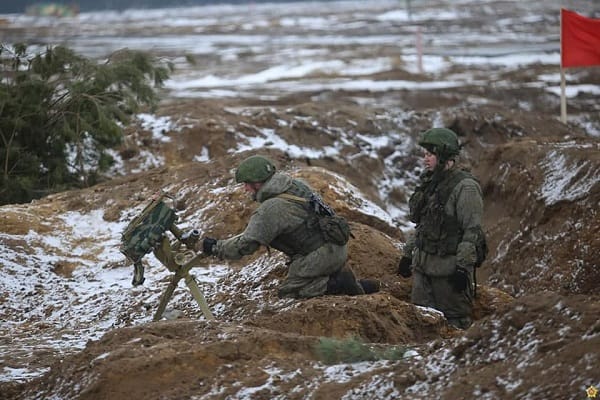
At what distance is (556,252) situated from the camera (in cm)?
1002

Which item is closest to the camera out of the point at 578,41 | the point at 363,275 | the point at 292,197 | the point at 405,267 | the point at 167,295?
the point at 292,197

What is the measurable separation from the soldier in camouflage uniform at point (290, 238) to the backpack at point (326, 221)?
2cm

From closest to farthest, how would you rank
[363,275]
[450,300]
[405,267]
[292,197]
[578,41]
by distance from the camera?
[292,197], [450,300], [405,267], [363,275], [578,41]

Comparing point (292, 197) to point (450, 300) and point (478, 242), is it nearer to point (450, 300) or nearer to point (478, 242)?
point (478, 242)

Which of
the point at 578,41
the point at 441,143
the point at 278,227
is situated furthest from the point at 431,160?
the point at 578,41

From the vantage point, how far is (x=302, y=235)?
22.4 ft

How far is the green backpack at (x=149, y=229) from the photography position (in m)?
6.76

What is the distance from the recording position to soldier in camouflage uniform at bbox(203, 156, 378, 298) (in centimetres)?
666

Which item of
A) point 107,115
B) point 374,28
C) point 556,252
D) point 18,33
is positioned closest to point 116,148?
point 107,115

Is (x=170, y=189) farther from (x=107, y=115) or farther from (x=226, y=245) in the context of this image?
(x=226, y=245)

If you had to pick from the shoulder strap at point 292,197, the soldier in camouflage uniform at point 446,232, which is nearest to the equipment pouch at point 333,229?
the shoulder strap at point 292,197

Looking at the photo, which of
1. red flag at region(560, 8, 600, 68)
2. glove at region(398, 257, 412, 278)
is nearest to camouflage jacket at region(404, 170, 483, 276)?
glove at region(398, 257, 412, 278)

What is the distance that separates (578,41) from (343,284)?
9484 millimetres

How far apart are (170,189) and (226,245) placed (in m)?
4.31
